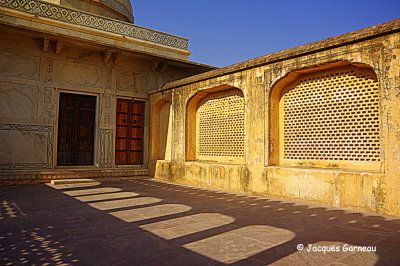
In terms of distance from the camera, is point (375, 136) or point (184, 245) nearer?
point (184, 245)

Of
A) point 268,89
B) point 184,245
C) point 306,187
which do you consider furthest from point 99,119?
point 184,245

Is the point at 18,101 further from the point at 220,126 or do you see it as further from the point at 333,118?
the point at 333,118

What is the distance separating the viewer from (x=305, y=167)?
538cm

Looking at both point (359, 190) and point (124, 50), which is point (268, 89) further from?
point (124, 50)

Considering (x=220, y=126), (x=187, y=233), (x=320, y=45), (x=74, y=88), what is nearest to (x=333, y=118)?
(x=320, y=45)

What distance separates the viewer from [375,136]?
15.1 ft

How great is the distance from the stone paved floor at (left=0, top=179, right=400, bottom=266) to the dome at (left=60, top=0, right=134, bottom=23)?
314 inches

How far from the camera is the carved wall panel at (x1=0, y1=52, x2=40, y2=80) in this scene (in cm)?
776

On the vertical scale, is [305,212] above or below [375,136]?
below

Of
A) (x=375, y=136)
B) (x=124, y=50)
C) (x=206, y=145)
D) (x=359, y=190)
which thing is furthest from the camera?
(x=124, y=50)

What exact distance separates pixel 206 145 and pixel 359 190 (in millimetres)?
4331

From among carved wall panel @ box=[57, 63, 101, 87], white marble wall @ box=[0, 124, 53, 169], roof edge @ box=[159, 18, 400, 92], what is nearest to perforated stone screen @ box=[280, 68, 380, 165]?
roof edge @ box=[159, 18, 400, 92]

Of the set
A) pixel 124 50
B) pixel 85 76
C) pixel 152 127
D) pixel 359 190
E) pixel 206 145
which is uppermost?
pixel 124 50

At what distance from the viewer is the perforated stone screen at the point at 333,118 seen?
4707mm
